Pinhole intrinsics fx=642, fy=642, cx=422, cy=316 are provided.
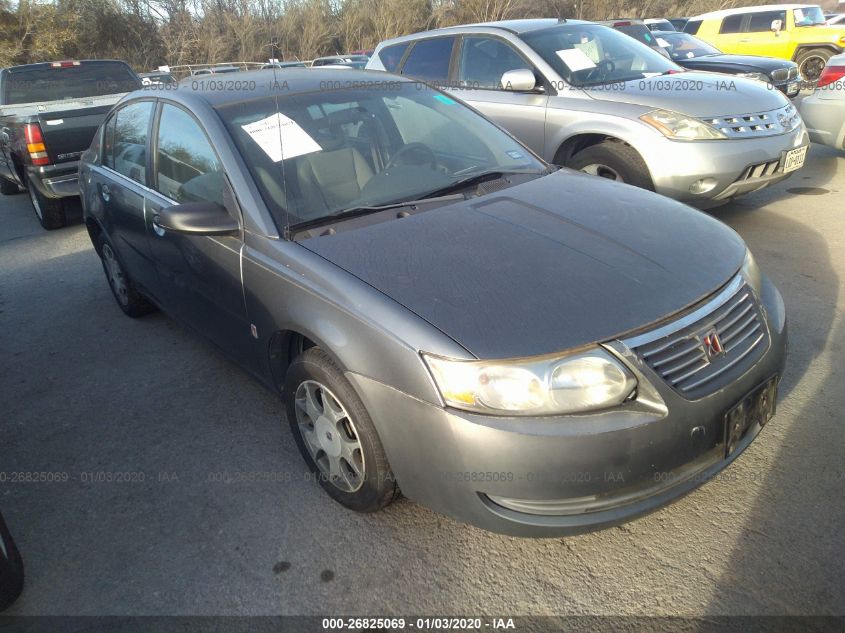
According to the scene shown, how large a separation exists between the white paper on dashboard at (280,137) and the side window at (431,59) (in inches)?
148

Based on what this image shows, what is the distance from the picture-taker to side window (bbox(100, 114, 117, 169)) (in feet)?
13.9

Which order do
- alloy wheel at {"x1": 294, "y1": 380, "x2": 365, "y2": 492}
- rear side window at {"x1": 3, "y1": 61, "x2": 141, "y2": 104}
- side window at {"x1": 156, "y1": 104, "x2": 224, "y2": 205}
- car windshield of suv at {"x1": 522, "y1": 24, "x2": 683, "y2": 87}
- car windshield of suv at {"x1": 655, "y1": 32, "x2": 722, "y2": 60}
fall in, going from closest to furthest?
alloy wheel at {"x1": 294, "y1": 380, "x2": 365, "y2": 492}
side window at {"x1": 156, "y1": 104, "x2": 224, "y2": 205}
car windshield of suv at {"x1": 522, "y1": 24, "x2": 683, "y2": 87}
rear side window at {"x1": 3, "y1": 61, "x2": 141, "y2": 104}
car windshield of suv at {"x1": 655, "y1": 32, "x2": 722, "y2": 60}

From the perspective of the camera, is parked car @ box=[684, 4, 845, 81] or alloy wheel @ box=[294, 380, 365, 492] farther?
parked car @ box=[684, 4, 845, 81]

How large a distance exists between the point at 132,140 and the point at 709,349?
3.45 meters

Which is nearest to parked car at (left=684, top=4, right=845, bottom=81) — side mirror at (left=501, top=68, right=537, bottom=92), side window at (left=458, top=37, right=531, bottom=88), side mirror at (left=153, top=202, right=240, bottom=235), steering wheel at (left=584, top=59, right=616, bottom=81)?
steering wheel at (left=584, top=59, right=616, bottom=81)

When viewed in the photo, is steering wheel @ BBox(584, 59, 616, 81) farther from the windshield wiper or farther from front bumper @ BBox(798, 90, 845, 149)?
the windshield wiper

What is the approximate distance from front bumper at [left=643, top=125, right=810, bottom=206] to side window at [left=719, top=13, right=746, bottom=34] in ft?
39.3

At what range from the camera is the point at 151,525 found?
2.65m

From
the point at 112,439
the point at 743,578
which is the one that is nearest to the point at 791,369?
the point at 743,578

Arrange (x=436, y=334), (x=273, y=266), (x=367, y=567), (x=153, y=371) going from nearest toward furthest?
1. (x=436, y=334)
2. (x=367, y=567)
3. (x=273, y=266)
4. (x=153, y=371)

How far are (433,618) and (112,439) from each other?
6.59 feet

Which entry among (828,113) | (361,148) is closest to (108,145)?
(361,148)

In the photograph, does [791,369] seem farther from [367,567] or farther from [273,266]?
[273,266]

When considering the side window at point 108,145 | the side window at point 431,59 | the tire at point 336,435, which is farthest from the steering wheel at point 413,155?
the side window at point 431,59
